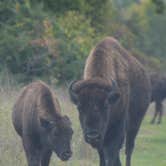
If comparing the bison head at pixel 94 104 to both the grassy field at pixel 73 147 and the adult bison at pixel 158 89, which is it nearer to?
the grassy field at pixel 73 147

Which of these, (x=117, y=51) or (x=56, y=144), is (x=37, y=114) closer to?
(x=56, y=144)

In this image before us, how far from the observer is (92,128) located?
15.3m

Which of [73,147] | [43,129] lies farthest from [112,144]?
[73,147]

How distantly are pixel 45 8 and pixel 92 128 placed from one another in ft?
80.2

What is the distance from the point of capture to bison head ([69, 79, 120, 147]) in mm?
15328

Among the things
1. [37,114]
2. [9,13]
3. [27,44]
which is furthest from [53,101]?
[9,13]

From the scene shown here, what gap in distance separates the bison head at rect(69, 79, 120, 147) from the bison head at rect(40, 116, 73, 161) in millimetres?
295

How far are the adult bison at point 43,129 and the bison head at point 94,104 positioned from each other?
40cm

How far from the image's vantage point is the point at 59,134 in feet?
51.9

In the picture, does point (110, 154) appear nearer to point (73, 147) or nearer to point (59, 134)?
point (59, 134)

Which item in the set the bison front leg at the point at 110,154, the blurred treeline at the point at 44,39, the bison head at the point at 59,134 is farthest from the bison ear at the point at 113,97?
the blurred treeline at the point at 44,39

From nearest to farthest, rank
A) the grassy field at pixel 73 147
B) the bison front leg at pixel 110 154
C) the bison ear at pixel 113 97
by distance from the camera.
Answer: the bison ear at pixel 113 97, the bison front leg at pixel 110 154, the grassy field at pixel 73 147

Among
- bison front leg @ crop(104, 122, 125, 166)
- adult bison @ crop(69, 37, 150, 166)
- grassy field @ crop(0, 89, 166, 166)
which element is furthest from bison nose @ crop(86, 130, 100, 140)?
grassy field @ crop(0, 89, 166, 166)

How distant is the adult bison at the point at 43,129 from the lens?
1576 centimetres
